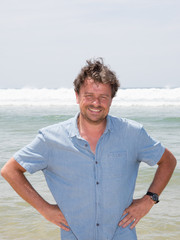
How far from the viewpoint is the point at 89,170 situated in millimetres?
2379

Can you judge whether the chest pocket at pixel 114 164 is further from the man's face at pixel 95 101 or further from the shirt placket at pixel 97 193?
the man's face at pixel 95 101

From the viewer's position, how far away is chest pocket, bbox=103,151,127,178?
2389mm

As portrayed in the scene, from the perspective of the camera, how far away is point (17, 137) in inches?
402

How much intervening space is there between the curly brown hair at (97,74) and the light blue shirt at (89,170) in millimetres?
241

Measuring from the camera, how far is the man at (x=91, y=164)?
7.86ft

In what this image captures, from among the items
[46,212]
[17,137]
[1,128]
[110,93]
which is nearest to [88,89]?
[110,93]

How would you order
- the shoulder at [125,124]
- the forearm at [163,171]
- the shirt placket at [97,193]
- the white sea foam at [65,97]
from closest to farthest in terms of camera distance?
the shirt placket at [97,193] → the shoulder at [125,124] → the forearm at [163,171] → the white sea foam at [65,97]

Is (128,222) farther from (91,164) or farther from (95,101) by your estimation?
(95,101)

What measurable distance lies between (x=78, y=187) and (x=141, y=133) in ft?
1.61

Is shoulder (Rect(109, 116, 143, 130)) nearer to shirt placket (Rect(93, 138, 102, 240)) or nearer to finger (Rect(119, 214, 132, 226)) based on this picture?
shirt placket (Rect(93, 138, 102, 240))

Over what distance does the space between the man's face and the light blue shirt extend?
8 centimetres

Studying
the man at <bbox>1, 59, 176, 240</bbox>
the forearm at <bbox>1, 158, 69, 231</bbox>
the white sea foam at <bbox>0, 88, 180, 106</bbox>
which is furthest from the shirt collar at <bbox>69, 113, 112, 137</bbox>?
the white sea foam at <bbox>0, 88, 180, 106</bbox>

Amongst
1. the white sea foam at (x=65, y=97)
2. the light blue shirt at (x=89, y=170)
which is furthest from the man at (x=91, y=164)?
the white sea foam at (x=65, y=97)

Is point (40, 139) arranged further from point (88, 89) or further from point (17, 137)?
point (17, 137)
